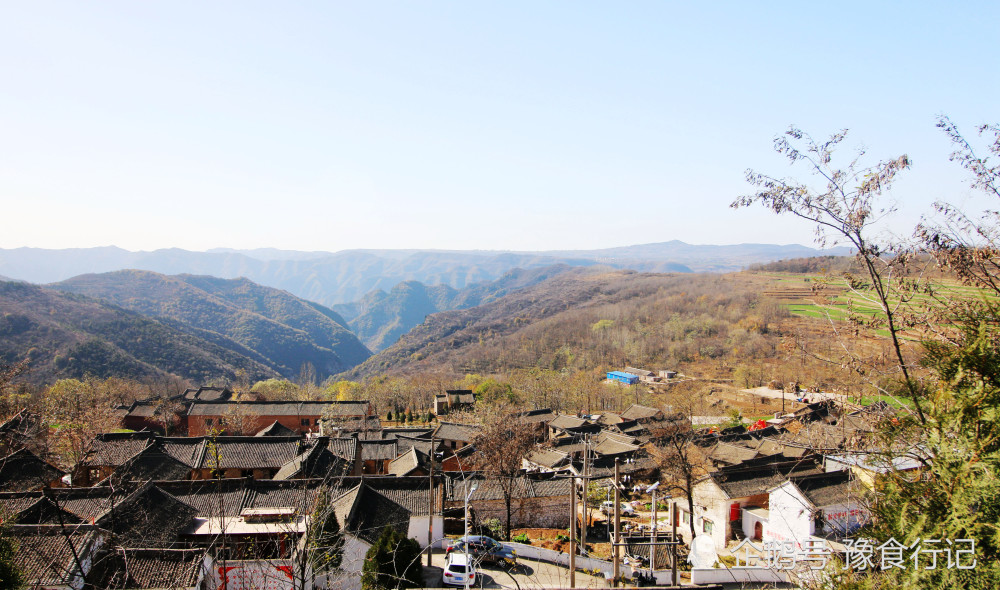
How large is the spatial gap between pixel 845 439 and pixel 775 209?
2.47m

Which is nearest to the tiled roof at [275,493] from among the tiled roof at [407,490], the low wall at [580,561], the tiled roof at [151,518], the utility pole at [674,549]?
the tiled roof at [151,518]

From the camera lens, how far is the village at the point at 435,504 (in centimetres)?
998

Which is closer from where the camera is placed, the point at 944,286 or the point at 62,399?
the point at 944,286

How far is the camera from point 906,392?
4.93 metres

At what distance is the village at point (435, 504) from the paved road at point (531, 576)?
79 millimetres

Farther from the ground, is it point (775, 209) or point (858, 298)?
point (775, 209)

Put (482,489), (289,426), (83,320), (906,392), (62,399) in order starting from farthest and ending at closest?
(83,320) < (289,426) < (62,399) < (482,489) < (906,392)

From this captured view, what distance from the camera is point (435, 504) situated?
1828 centimetres

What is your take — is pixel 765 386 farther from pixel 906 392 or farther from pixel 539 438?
pixel 906 392

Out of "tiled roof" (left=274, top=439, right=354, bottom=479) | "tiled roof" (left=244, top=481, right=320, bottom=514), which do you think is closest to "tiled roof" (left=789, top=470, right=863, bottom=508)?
"tiled roof" (left=244, top=481, right=320, bottom=514)

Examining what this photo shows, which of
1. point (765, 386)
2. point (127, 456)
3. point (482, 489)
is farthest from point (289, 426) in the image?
point (765, 386)

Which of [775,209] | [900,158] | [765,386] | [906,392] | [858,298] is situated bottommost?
[765,386]

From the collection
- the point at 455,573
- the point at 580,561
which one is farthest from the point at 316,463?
the point at 580,561

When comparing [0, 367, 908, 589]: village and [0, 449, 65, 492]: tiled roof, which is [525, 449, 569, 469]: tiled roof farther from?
[0, 449, 65, 492]: tiled roof
